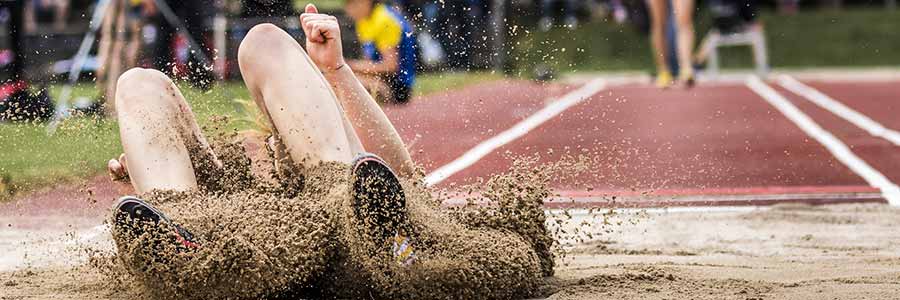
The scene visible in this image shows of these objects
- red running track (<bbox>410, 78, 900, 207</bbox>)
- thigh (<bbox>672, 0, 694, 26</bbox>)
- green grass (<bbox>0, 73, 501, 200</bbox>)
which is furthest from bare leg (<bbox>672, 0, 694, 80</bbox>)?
green grass (<bbox>0, 73, 501, 200</bbox>)

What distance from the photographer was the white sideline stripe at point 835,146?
7.15m

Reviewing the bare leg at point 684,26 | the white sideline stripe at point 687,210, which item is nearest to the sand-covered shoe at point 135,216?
the white sideline stripe at point 687,210

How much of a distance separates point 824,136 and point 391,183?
7762mm

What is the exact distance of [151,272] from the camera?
11.5ft

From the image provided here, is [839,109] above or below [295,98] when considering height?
below

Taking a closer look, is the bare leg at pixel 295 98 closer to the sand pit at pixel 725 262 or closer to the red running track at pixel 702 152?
the sand pit at pixel 725 262

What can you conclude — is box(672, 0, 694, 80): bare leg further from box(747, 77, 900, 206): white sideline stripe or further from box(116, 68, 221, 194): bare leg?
Result: box(116, 68, 221, 194): bare leg

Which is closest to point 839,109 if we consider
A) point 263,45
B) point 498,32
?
point 498,32

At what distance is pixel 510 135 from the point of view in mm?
10602

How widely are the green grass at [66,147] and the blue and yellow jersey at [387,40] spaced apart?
373 cm

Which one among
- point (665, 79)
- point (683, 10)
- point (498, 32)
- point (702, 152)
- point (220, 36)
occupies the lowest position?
point (498, 32)

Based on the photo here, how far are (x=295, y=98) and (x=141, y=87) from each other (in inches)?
18.9

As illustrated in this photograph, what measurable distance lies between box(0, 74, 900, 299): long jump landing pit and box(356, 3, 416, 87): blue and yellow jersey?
1.20 ft

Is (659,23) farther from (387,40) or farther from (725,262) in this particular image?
(725,262)
